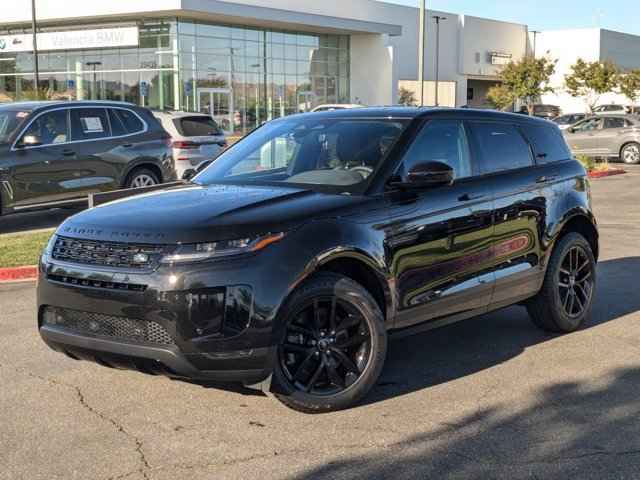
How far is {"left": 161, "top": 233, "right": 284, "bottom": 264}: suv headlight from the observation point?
4.47 meters

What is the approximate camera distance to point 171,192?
561 centimetres

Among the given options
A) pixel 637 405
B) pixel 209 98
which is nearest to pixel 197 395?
pixel 637 405

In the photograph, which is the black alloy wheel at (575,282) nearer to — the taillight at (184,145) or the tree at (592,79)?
the taillight at (184,145)

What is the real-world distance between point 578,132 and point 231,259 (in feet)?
90.4

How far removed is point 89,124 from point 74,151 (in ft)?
2.08

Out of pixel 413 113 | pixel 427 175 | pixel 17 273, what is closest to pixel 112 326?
pixel 427 175

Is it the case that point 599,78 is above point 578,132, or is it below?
above

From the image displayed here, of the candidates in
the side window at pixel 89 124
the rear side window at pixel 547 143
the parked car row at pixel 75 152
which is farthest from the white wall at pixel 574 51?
the rear side window at pixel 547 143

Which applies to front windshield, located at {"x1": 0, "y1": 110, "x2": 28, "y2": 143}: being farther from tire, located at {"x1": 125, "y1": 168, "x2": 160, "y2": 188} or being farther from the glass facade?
the glass facade

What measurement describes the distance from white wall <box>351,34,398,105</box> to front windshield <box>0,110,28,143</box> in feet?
146

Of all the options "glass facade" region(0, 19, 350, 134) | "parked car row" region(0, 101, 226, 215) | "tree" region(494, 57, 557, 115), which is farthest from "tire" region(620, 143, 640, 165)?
"tree" region(494, 57, 557, 115)

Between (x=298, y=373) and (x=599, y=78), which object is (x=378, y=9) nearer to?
(x=599, y=78)

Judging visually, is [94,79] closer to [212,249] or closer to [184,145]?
[184,145]

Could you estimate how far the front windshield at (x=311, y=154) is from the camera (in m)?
5.61
